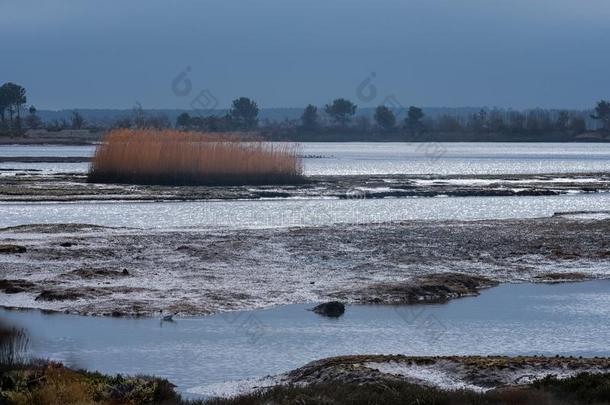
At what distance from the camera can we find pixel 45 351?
16.0m

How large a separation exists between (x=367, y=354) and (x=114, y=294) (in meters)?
6.60

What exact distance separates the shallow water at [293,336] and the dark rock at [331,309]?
188 millimetres

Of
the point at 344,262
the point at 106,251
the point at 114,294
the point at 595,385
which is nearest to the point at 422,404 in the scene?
the point at 595,385

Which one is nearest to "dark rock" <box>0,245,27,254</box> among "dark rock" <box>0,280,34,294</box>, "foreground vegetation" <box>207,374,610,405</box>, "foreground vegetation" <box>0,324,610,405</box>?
"dark rock" <box>0,280,34,294</box>

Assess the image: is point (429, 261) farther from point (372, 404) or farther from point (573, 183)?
point (573, 183)

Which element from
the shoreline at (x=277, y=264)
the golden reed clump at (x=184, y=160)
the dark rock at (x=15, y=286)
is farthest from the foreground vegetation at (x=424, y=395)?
the golden reed clump at (x=184, y=160)

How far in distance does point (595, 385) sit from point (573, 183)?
50.0 metres

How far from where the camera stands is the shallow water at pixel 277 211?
36312mm

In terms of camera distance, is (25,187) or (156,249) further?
(25,187)

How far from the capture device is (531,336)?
17.9m

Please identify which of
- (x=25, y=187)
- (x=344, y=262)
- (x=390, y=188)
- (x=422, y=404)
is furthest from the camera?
(x=390, y=188)

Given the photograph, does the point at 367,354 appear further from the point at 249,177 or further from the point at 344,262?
the point at 249,177

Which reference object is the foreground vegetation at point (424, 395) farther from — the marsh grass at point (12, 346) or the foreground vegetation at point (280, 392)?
the marsh grass at point (12, 346)

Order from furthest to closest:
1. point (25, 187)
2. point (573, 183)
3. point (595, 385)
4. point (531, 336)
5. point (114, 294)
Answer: point (573, 183)
point (25, 187)
point (114, 294)
point (531, 336)
point (595, 385)
